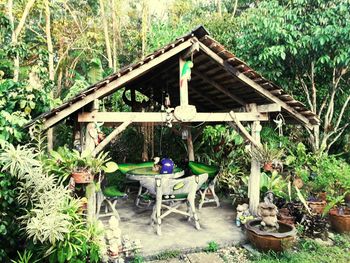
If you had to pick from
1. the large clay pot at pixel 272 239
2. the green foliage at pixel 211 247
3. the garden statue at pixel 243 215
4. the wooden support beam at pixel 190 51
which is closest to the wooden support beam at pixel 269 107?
the wooden support beam at pixel 190 51

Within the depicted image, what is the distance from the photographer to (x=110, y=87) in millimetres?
4812

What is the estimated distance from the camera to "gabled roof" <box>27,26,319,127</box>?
4703 millimetres

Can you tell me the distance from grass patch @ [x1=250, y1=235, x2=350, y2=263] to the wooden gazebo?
4.29 feet

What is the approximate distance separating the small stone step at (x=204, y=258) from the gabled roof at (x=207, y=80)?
3.04m

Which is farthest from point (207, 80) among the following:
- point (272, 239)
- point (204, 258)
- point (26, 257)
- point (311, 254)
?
point (26, 257)

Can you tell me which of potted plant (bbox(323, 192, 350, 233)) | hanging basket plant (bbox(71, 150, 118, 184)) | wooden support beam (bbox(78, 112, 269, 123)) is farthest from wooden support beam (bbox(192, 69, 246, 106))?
hanging basket plant (bbox(71, 150, 118, 184))

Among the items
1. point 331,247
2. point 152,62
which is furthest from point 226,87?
point 331,247

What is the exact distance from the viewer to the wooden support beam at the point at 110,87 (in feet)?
14.9

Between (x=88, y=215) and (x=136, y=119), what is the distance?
182 centimetres

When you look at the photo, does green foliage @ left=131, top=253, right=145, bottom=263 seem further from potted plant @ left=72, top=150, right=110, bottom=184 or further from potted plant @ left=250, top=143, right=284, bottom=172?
potted plant @ left=250, top=143, right=284, bottom=172

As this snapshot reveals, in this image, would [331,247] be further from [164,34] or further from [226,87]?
[164,34]

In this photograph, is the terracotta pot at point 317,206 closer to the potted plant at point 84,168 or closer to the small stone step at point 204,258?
the small stone step at point 204,258

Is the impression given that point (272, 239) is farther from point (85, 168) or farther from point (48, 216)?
point (48, 216)

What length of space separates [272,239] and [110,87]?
12.0ft
